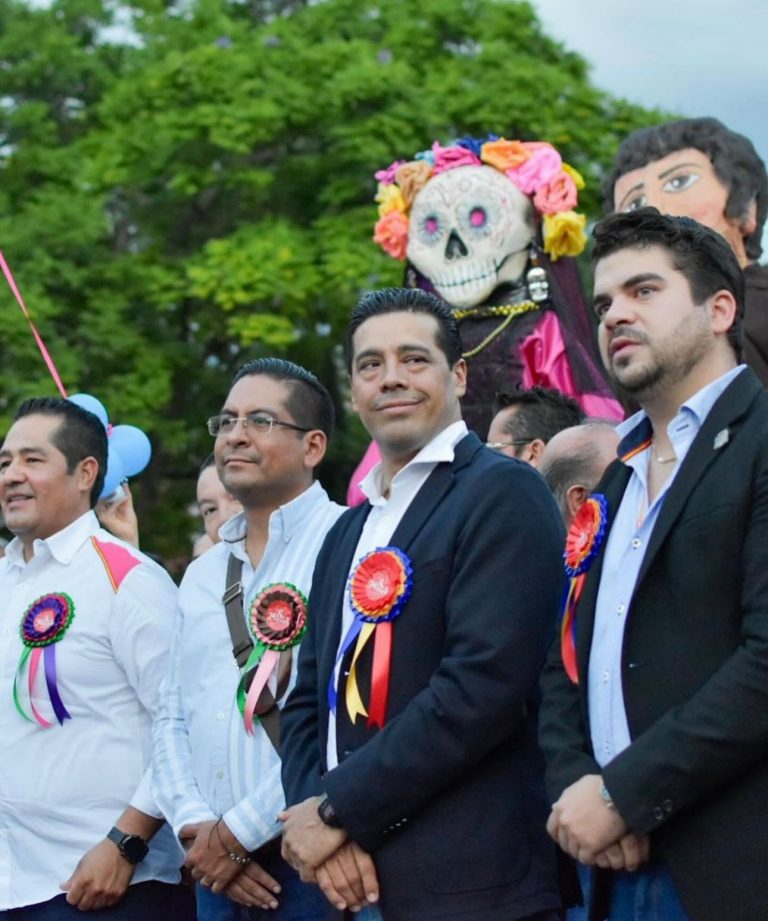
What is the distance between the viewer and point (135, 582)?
173 inches

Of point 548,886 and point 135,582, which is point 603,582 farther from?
point 135,582

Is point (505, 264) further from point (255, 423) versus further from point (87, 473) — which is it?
point (255, 423)

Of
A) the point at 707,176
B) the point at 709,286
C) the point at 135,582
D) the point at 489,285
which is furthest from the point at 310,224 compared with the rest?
the point at 709,286

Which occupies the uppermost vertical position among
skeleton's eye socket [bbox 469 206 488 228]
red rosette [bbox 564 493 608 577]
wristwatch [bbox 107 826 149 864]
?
skeleton's eye socket [bbox 469 206 488 228]

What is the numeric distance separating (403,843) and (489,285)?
14.0 feet

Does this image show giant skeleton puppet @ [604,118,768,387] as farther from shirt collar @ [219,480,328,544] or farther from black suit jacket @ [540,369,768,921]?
black suit jacket @ [540,369,768,921]

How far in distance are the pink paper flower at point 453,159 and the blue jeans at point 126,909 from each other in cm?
414

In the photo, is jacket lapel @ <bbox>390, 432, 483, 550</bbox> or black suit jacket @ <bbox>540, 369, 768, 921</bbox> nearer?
black suit jacket @ <bbox>540, 369, 768, 921</bbox>

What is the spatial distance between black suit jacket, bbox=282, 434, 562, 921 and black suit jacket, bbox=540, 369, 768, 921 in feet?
0.67

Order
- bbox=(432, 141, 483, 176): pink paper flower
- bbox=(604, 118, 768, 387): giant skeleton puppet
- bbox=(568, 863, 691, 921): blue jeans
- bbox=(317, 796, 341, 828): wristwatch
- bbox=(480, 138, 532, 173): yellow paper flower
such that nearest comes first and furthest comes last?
bbox=(568, 863, 691, 921): blue jeans < bbox=(317, 796, 341, 828): wristwatch < bbox=(604, 118, 768, 387): giant skeleton puppet < bbox=(480, 138, 532, 173): yellow paper flower < bbox=(432, 141, 483, 176): pink paper flower

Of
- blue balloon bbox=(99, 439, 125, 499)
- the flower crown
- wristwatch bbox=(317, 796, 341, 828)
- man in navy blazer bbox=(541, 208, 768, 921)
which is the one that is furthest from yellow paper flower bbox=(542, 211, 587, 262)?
wristwatch bbox=(317, 796, 341, 828)

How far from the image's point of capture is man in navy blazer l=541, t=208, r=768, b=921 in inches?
104

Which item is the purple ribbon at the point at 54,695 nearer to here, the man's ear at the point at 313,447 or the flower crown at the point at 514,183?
the man's ear at the point at 313,447

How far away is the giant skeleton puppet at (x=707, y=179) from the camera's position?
217 inches
